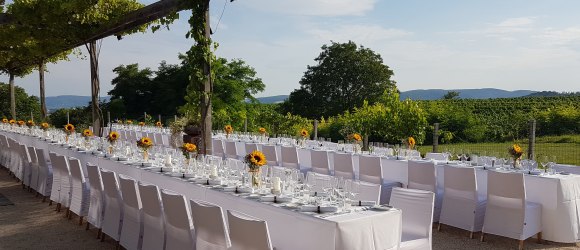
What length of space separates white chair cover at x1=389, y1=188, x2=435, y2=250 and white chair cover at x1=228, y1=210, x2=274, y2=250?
150 cm

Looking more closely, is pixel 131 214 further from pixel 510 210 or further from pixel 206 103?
pixel 510 210

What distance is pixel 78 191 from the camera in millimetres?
6344

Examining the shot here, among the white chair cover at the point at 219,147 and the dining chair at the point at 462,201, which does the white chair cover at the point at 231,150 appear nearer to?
the white chair cover at the point at 219,147

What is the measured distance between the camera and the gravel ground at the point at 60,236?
556 cm

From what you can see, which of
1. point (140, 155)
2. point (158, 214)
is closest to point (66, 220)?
point (140, 155)

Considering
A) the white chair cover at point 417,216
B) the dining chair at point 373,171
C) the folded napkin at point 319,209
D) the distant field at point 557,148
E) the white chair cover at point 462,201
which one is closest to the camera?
the folded napkin at point 319,209

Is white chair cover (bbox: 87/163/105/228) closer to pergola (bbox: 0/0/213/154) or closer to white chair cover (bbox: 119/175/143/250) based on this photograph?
white chair cover (bbox: 119/175/143/250)

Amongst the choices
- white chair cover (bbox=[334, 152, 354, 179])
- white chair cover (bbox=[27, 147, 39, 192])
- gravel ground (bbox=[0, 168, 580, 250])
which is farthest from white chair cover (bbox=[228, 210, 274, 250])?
white chair cover (bbox=[27, 147, 39, 192])

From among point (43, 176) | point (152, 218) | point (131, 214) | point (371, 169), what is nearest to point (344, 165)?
point (371, 169)

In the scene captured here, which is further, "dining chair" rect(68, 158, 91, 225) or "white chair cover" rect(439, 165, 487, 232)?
"dining chair" rect(68, 158, 91, 225)

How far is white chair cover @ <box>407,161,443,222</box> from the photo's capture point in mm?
6434

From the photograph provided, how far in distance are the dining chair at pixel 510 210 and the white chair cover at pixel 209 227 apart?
3488 mm

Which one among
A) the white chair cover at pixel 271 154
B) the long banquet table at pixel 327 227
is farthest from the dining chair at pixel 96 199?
the white chair cover at pixel 271 154

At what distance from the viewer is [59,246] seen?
5484 millimetres
